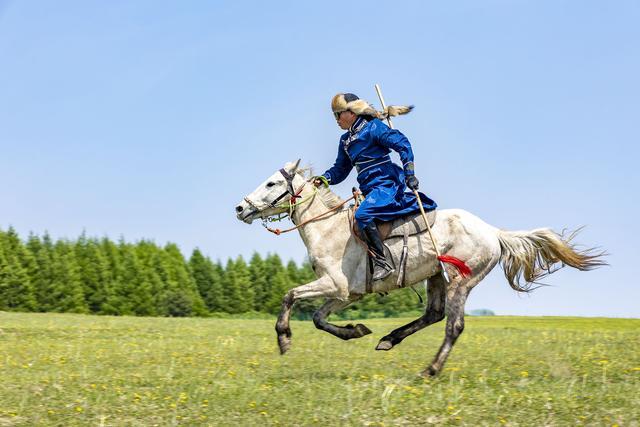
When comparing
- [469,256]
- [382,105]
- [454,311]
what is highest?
[382,105]

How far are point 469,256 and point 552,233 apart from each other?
157 centimetres

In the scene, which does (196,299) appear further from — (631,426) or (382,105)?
(631,426)

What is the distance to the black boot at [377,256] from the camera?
32.9ft

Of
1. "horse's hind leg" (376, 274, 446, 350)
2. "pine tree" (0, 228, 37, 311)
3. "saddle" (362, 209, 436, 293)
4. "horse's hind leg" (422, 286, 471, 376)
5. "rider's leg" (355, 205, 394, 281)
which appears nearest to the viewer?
"rider's leg" (355, 205, 394, 281)

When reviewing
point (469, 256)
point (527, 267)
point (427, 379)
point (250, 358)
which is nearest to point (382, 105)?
point (469, 256)

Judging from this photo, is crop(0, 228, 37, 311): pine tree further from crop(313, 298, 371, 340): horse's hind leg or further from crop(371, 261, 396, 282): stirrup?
crop(371, 261, 396, 282): stirrup

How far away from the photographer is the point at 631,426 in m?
7.77

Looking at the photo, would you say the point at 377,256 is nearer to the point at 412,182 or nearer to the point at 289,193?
the point at 412,182

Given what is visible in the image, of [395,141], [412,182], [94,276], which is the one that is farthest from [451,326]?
[94,276]

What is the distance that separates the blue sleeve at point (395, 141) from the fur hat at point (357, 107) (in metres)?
0.24

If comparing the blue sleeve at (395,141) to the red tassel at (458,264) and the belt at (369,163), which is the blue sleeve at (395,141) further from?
the red tassel at (458,264)

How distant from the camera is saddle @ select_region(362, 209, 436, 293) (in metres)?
10.2

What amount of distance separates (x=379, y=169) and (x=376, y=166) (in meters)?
0.06

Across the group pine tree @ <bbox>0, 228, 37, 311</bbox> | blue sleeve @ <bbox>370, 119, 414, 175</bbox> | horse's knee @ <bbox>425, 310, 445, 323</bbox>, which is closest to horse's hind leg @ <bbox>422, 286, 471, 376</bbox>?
horse's knee @ <bbox>425, 310, 445, 323</bbox>
